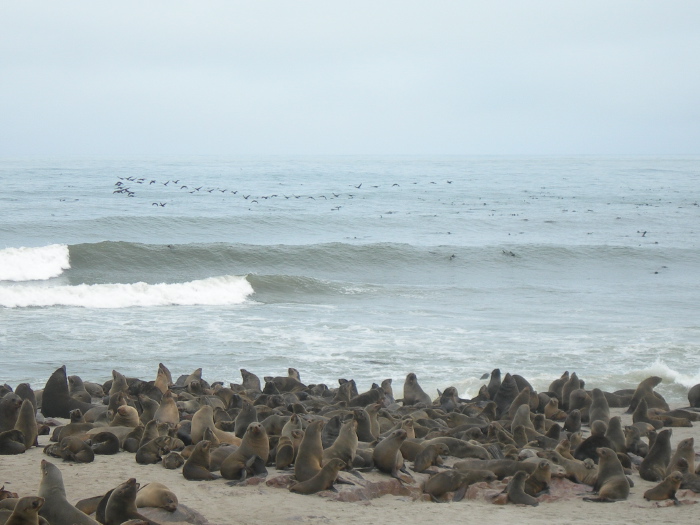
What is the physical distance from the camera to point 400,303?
2278cm

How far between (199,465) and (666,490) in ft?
13.8

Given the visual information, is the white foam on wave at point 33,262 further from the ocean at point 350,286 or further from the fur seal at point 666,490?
the fur seal at point 666,490

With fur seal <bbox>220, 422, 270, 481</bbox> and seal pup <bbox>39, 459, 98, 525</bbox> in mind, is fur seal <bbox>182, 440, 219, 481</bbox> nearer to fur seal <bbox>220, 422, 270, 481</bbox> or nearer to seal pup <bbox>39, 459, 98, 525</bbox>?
fur seal <bbox>220, 422, 270, 481</bbox>

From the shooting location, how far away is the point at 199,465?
7.65 metres

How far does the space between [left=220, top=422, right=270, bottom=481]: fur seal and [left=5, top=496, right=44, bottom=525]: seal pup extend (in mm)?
2618

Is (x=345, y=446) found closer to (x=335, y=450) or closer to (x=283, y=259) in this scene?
(x=335, y=450)

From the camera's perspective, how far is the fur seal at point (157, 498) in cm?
634

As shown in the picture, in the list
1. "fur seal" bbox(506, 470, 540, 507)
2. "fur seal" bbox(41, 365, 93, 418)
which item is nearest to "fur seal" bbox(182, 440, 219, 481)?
"fur seal" bbox(506, 470, 540, 507)

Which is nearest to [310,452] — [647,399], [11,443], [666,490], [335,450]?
[335,450]

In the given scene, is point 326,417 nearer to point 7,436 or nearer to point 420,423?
point 420,423

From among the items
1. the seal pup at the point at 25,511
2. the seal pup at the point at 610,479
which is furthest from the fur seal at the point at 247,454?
the seal pup at the point at 610,479

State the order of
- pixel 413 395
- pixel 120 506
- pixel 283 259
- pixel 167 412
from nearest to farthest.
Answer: pixel 120 506 < pixel 167 412 < pixel 413 395 < pixel 283 259

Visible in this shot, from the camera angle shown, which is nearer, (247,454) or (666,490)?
(666,490)

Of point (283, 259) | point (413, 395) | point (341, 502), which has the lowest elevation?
point (283, 259)
